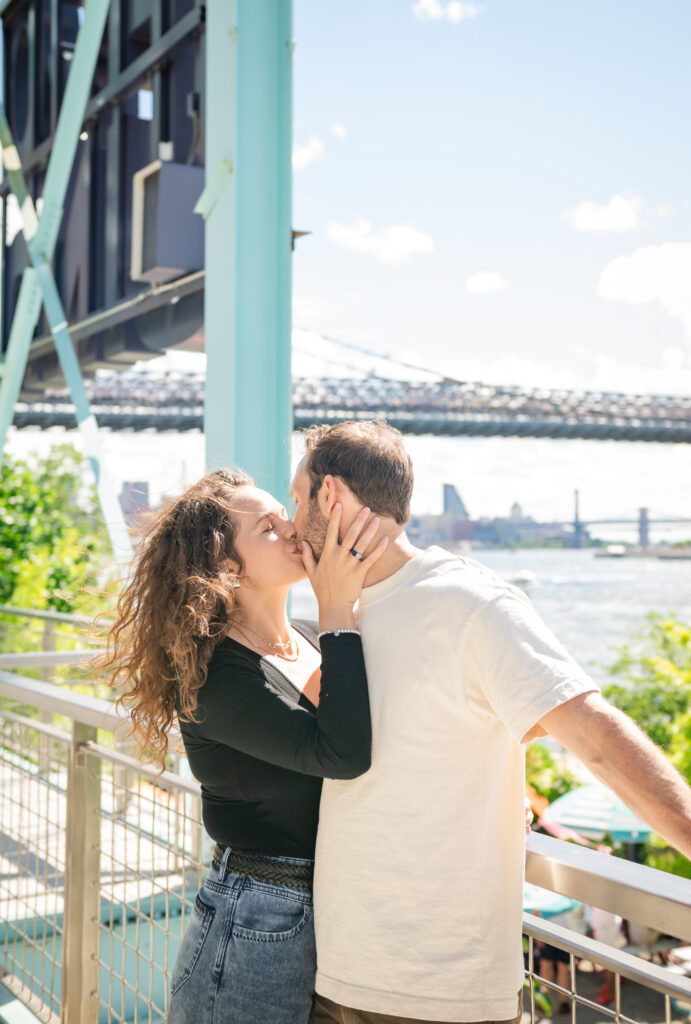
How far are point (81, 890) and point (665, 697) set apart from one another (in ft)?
33.5

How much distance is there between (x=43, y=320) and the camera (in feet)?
18.5

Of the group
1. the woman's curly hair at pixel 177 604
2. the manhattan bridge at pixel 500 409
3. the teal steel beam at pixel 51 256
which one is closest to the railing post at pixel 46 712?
the teal steel beam at pixel 51 256

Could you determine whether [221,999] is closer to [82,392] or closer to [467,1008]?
[467,1008]

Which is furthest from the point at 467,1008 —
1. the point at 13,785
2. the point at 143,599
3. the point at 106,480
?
the point at 106,480

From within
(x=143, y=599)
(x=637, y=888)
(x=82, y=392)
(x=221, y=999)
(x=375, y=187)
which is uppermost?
(x=375, y=187)

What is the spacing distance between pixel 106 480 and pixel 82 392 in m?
0.54

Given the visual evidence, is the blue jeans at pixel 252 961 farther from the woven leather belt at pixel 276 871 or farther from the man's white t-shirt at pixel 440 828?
the man's white t-shirt at pixel 440 828

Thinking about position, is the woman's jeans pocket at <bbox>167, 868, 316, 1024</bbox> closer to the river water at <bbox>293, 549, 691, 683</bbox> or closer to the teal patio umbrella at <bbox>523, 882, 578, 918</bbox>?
the teal patio umbrella at <bbox>523, 882, 578, 918</bbox>

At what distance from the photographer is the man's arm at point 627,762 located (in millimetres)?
908

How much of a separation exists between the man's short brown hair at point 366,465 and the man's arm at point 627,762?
0.37m

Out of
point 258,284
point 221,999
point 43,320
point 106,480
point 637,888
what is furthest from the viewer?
point 43,320

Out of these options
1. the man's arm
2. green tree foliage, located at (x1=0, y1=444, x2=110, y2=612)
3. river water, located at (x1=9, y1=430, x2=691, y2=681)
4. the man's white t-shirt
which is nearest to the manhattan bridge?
river water, located at (x1=9, y1=430, x2=691, y2=681)

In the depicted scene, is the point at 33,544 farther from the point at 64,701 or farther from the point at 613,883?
the point at 613,883

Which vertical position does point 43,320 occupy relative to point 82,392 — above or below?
above
